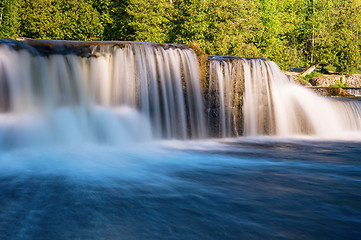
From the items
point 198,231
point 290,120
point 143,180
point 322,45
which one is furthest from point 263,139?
point 322,45

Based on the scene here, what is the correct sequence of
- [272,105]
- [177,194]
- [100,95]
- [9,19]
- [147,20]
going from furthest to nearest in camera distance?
[9,19] < [147,20] < [272,105] < [100,95] < [177,194]

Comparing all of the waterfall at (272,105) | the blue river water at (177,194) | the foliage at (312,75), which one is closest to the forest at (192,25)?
the foliage at (312,75)

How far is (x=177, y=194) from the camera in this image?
550cm

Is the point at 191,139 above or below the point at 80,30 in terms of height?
below

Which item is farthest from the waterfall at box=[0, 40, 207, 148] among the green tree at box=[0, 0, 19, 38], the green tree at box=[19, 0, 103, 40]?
the green tree at box=[0, 0, 19, 38]

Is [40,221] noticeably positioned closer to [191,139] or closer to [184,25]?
[191,139]

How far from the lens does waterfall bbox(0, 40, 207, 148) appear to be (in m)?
9.53

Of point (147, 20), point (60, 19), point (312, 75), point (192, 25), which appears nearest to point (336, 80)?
point (312, 75)

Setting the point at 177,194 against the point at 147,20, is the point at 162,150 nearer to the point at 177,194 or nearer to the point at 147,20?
the point at 177,194

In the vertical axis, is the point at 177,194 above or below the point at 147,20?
below

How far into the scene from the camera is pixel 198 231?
4.06 metres

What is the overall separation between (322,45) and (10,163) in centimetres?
4442

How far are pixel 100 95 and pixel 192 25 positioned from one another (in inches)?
805

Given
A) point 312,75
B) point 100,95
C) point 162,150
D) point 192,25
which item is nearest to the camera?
point 162,150
